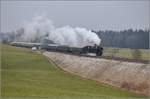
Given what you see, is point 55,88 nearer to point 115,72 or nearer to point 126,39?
point 115,72

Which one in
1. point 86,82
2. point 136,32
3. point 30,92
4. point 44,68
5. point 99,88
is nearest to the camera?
point 30,92

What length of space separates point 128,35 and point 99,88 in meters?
134

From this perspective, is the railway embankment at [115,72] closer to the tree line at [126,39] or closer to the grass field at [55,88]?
the grass field at [55,88]

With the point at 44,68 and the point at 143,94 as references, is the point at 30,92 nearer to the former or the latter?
the point at 143,94

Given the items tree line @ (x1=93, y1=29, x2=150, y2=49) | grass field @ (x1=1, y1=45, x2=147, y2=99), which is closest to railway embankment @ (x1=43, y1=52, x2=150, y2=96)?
grass field @ (x1=1, y1=45, x2=147, y2=99)

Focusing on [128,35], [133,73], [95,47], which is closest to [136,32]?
[128,35]

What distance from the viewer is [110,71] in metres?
39.7

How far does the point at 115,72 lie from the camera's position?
3853 centimetres

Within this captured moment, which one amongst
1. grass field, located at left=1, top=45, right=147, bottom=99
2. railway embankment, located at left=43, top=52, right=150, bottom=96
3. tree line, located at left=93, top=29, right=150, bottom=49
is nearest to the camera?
grass field, located at left=1, top=45, right=147, bottom=99

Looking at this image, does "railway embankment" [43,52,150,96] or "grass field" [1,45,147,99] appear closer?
"grass field" [1,45,147,99]

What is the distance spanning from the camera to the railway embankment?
32.8 m

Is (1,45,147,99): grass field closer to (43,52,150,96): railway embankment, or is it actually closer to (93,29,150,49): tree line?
(43,52,150,96): railway embankment

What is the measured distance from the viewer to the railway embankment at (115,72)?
32844 millimetres

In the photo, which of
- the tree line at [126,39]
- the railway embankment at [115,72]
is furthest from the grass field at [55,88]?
the tree line at [126,39]
